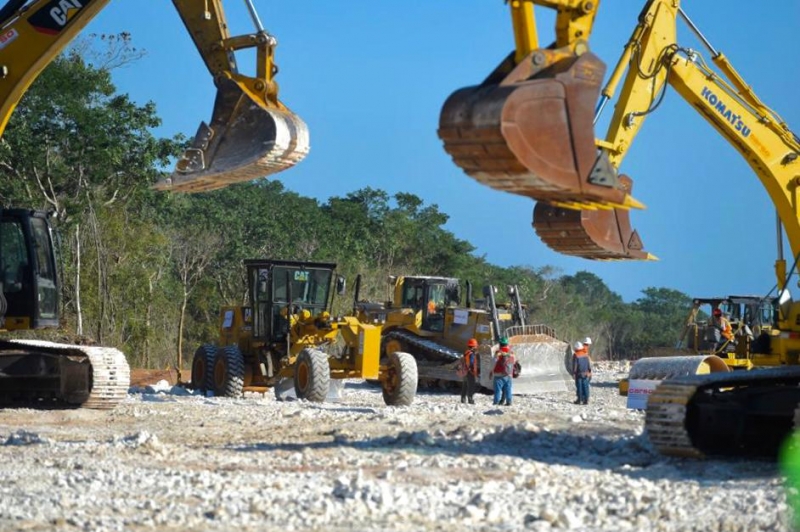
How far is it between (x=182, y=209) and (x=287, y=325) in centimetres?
2428

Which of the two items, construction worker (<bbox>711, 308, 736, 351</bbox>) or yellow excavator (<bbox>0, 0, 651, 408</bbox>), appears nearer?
yellow excavator (<bbox>0, 0, 651, 408</bbox>)

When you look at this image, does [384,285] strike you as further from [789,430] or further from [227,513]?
[227,513]

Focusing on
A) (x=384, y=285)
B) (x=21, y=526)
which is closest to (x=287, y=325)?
(x=21, y=526)

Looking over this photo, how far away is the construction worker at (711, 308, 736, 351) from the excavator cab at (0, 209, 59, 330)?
13.9 meters

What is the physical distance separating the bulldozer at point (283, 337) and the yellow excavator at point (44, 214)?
15.4 ft

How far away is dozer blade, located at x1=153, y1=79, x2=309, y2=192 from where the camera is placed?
1282cm

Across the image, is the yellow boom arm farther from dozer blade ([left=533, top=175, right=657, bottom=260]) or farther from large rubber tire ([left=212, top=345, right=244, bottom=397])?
large rubber tire ([left=212, top=345, right=244, bottom=397])

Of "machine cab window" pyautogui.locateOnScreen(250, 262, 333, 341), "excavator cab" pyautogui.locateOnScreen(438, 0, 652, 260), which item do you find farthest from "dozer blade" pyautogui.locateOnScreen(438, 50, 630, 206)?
"machine cab window" pyautogui.locateOnScreen(250, 262, 333, 341)

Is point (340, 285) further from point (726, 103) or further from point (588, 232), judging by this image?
point (588, 232)

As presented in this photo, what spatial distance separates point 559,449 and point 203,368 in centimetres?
1118

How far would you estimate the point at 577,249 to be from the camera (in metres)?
13.0

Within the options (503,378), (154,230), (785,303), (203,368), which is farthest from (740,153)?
(154,230)

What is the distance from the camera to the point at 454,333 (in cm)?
2759

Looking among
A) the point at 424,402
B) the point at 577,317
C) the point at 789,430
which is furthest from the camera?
the point at 577,317
